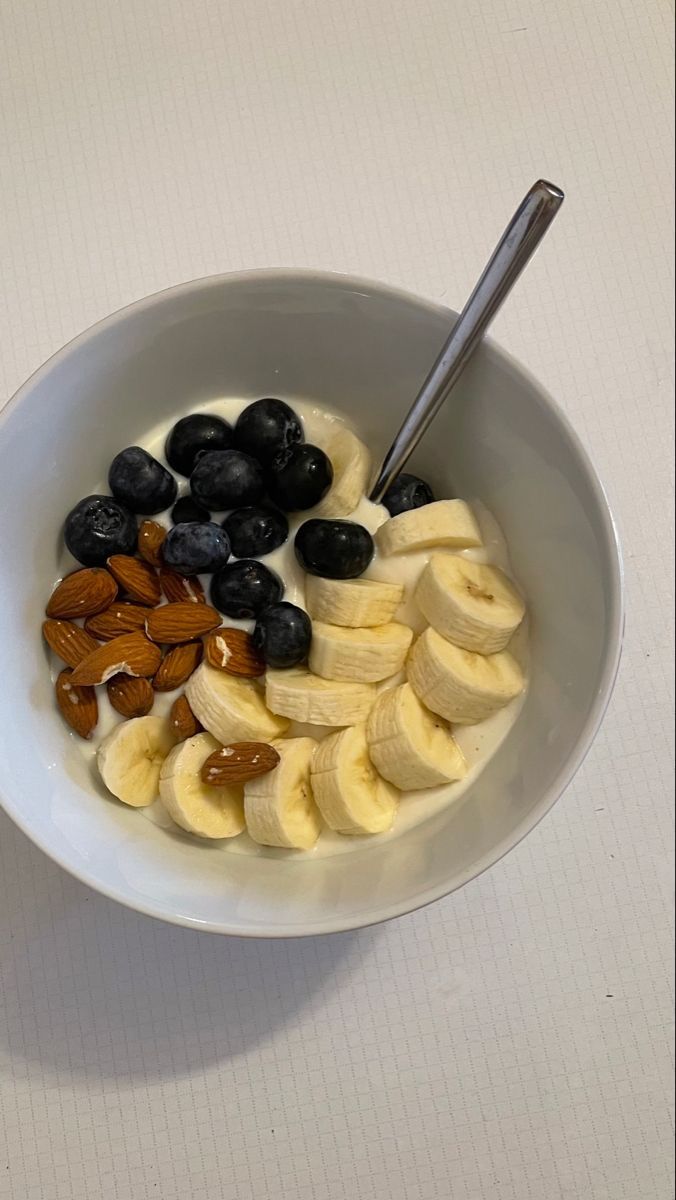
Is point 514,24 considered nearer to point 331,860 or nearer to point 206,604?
point 206,604

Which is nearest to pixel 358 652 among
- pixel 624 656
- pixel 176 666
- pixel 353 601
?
pixel 353 601

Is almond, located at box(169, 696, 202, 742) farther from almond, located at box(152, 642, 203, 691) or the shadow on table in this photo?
the shadow on table

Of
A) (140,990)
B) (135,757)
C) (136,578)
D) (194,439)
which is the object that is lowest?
(140,990)

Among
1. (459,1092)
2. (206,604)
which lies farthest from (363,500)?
(459,1092)

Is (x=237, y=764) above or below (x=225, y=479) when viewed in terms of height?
below

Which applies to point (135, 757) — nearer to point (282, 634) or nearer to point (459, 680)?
point (282, 634)

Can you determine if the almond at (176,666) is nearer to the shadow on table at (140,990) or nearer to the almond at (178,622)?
the almond at (178,622)

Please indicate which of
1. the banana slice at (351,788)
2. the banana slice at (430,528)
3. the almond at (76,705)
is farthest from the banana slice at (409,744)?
the almond at (76,705)
